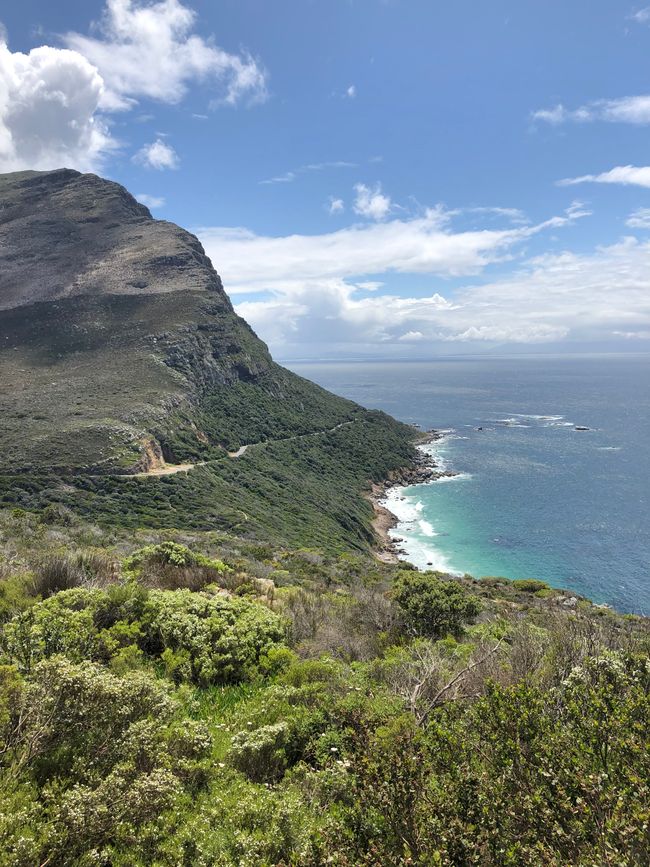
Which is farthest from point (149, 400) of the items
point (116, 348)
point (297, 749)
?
point (297, 749)

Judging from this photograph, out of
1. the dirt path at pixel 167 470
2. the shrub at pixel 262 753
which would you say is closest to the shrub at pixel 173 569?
the shrub at pixel 262 753

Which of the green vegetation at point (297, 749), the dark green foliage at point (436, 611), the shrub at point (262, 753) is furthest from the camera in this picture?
the dark green foliage at point (436, 611)

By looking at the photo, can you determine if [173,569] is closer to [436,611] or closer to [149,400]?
[436,611]

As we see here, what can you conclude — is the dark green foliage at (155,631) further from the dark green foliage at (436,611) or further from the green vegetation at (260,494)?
the green vegetation at (260,494)

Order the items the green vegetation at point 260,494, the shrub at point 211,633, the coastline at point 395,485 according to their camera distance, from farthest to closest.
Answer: the coastline at point 395,485 < the green vegetation at point 260,494 < the shrub at point 211,633

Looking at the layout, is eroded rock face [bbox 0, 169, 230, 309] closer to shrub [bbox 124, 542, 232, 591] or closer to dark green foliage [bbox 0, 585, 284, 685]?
shrub [bbox 124, 542, 232, 591]

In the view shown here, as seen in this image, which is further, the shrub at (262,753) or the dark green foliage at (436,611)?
the dark green foliage at (436,611)

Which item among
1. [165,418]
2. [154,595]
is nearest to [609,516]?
[165,418]
